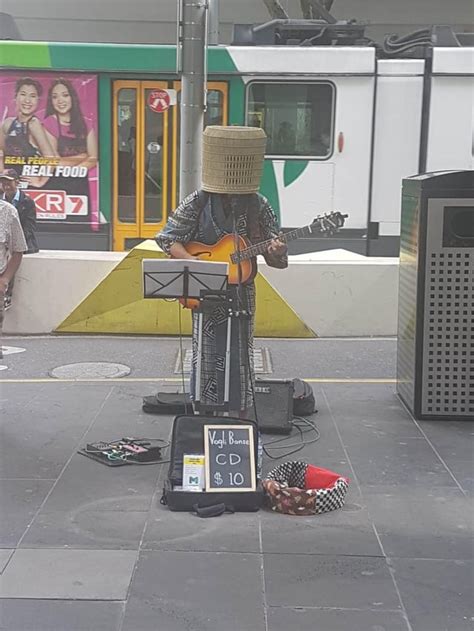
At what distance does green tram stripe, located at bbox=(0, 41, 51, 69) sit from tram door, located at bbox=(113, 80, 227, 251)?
0.97 m

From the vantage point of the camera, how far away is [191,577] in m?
4.02

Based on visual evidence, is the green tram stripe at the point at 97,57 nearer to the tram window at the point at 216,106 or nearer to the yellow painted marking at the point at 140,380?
the tram window at the point at 216,106

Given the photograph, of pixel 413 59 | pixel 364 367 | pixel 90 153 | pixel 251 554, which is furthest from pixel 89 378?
pixel 413 59

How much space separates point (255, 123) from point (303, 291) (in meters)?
3.30

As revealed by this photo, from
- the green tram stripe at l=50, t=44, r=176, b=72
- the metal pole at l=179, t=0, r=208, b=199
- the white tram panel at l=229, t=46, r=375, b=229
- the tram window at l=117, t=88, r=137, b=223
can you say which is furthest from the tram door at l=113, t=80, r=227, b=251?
the metal pole at l=179, t=0, r=208, b=199

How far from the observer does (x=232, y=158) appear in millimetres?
5402

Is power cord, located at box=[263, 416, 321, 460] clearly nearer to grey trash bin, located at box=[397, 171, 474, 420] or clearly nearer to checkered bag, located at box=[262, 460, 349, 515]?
checkered bag, located at box=[262, 460, 349, 515]

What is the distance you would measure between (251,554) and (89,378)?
372cm

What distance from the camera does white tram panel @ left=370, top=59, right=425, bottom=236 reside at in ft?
37.6

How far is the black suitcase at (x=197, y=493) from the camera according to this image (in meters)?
4.79

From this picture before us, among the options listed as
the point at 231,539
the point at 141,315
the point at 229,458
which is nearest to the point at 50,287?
the point at 141,315

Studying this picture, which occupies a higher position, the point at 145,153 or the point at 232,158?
the point at 145,153

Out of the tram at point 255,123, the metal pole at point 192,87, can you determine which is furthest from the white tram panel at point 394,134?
the metal pole at point 192,87

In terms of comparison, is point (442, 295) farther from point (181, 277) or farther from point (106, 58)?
point (106, 58)
